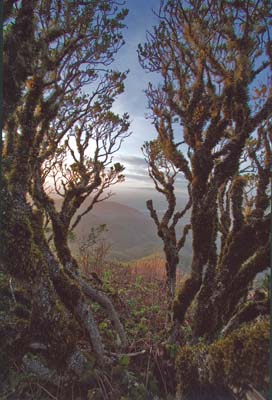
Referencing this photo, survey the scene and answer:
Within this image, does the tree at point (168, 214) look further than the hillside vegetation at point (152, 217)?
Yes

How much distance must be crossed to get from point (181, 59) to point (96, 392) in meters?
3.50

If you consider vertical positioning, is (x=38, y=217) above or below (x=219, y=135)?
below

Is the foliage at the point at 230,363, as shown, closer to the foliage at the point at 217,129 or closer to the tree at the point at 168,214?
the foliage at the point at 217,129

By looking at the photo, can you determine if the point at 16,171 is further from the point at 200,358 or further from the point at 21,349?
the point at 200,358

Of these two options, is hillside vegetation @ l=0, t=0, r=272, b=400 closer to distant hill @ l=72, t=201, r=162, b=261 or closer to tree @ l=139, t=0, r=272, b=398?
tree @ l=139, t=0, r=272, b=398

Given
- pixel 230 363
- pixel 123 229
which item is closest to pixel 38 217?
pixel 230 363

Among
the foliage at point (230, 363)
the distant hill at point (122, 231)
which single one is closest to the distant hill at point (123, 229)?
the distant hill at point (122, 231)

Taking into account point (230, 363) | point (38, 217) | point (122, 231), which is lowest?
point (230, 363)

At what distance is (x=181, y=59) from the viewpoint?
134 inches

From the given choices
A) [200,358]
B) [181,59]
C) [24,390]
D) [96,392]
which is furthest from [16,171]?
[181,59]

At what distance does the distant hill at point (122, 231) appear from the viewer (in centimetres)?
573

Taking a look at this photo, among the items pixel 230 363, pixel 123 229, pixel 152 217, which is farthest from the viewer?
pixel 123 229

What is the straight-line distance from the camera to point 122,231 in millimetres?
7160

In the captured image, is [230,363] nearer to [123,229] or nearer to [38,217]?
[38,217]
